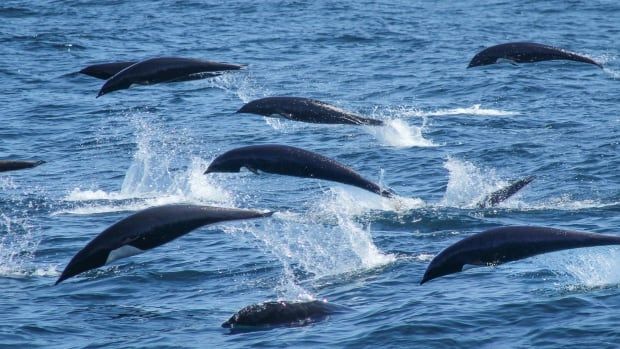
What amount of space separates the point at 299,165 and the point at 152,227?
2.61 metres

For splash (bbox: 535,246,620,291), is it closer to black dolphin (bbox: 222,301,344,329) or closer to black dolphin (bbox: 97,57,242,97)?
black dolphin (bbox: 222,301,344,329)

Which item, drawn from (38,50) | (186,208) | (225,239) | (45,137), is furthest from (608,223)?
(38,50)

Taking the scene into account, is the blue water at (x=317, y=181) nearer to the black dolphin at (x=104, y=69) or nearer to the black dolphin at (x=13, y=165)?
the black dolphin at (x=13, y=165)

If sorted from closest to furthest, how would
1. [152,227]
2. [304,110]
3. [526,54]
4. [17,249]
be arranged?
[152,227] < [304,110] < [17,249] < [526,54]

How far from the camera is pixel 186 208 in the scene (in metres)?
14.0

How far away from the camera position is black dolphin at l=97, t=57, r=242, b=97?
17.7 m

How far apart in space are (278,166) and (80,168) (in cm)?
900

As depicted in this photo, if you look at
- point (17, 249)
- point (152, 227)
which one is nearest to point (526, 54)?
point (17, 249)

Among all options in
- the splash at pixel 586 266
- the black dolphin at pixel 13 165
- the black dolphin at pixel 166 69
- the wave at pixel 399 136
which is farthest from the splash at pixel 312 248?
the wave at pixel 399 136

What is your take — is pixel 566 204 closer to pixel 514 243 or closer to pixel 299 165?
pixel 299 165

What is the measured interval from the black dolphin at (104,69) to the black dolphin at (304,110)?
7.81 ft

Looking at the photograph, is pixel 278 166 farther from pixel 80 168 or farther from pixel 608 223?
pixel 80 168

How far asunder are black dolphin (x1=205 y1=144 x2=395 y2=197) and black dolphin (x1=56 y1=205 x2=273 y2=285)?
225 cm

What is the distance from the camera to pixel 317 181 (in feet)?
74.9
